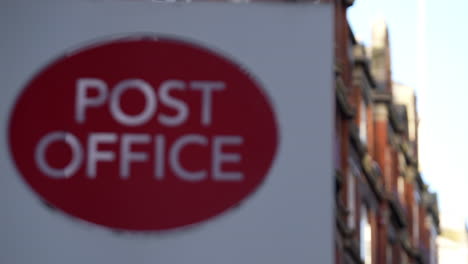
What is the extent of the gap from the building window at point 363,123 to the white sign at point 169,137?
29.8 metres

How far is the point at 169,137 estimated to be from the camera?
4.44 metres

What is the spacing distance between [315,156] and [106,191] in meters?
0.84

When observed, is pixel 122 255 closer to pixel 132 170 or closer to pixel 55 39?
pixel 132 170

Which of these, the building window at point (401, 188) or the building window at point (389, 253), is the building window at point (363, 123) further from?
the building window at point (401, 188)

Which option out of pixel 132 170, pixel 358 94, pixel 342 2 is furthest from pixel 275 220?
pixel 358 94

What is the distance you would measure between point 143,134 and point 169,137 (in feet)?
0.34

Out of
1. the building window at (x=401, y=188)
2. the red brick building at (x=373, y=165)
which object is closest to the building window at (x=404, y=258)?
the red brick building at (x=373, y=165)

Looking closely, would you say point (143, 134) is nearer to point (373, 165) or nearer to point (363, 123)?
point (363, 123)

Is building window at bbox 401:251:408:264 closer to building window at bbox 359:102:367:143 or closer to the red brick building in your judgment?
the red brick building

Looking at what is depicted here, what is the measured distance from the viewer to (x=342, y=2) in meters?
30.2

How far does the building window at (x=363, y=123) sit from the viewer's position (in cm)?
3455

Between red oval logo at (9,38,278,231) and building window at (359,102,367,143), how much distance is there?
29.9 metres

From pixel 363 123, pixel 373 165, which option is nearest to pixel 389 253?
pixel 373 165

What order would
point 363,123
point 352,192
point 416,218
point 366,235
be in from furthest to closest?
point 416,218 → point 363,123 → point 366,235 → point 352,192
